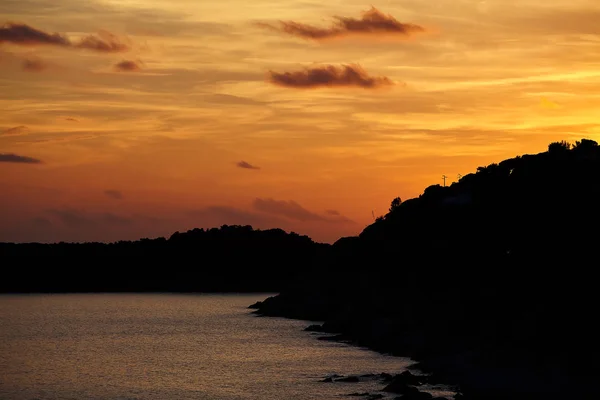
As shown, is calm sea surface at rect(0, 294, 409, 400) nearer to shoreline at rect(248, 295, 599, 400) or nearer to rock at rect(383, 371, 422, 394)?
rock at rect(383, 371, 422, 394)

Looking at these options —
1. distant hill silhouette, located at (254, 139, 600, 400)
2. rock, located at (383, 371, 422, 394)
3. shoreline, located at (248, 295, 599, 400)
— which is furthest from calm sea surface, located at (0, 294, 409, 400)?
distant hill silhouette, located at (254, 139, 600, 400)

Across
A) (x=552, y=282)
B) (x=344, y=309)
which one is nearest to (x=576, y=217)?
(x=552, y=282)

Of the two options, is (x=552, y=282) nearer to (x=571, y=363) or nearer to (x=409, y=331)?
(x=571, y=363)

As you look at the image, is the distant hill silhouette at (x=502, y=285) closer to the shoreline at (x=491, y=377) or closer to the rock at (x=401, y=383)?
the shoreline at (x=491, y=377)

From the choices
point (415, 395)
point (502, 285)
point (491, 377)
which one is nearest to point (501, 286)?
point (502, 285)

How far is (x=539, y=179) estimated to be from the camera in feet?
315

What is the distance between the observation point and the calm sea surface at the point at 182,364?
86062 mm

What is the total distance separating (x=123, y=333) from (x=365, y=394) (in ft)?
325

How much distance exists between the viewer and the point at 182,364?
369ft

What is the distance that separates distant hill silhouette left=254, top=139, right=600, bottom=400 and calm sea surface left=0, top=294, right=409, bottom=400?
7.25 m

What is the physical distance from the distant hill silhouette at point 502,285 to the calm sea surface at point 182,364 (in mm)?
7246

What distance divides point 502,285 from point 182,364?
125 ft

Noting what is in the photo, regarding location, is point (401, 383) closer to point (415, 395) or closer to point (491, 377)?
point (415, 395)

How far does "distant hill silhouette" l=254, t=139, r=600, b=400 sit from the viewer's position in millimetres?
74500
